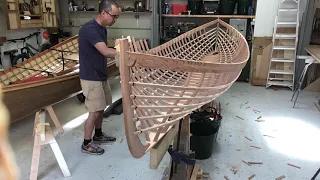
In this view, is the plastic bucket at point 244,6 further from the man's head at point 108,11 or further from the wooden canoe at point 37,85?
the man's head at point 108,11

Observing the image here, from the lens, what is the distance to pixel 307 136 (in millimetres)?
3250

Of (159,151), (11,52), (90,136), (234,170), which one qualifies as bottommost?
(234,170)

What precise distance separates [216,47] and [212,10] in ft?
7.62

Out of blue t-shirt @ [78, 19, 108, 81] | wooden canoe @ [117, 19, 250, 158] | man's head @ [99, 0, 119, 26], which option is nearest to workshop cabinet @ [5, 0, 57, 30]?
blue t-shirt @ [78, 19, 108, 81]

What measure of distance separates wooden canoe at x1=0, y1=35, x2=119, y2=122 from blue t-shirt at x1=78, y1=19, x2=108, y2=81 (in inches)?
24.0

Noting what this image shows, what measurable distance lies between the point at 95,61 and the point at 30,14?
158 inches

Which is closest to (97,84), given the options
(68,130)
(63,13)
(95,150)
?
(95,150)

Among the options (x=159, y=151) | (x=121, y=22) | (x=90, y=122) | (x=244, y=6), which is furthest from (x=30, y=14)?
(x=159, y=151)

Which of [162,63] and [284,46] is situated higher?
[162,63]

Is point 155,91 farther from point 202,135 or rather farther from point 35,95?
point 35,95

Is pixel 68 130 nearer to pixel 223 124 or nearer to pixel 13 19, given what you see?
pixel 223 124

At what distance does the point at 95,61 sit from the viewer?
2.56 metres

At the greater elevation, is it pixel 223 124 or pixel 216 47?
pixel 216 47

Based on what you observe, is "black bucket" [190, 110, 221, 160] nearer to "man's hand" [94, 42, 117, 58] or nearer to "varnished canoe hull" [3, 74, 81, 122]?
"man's hand" [94, 42, 117, 58]
